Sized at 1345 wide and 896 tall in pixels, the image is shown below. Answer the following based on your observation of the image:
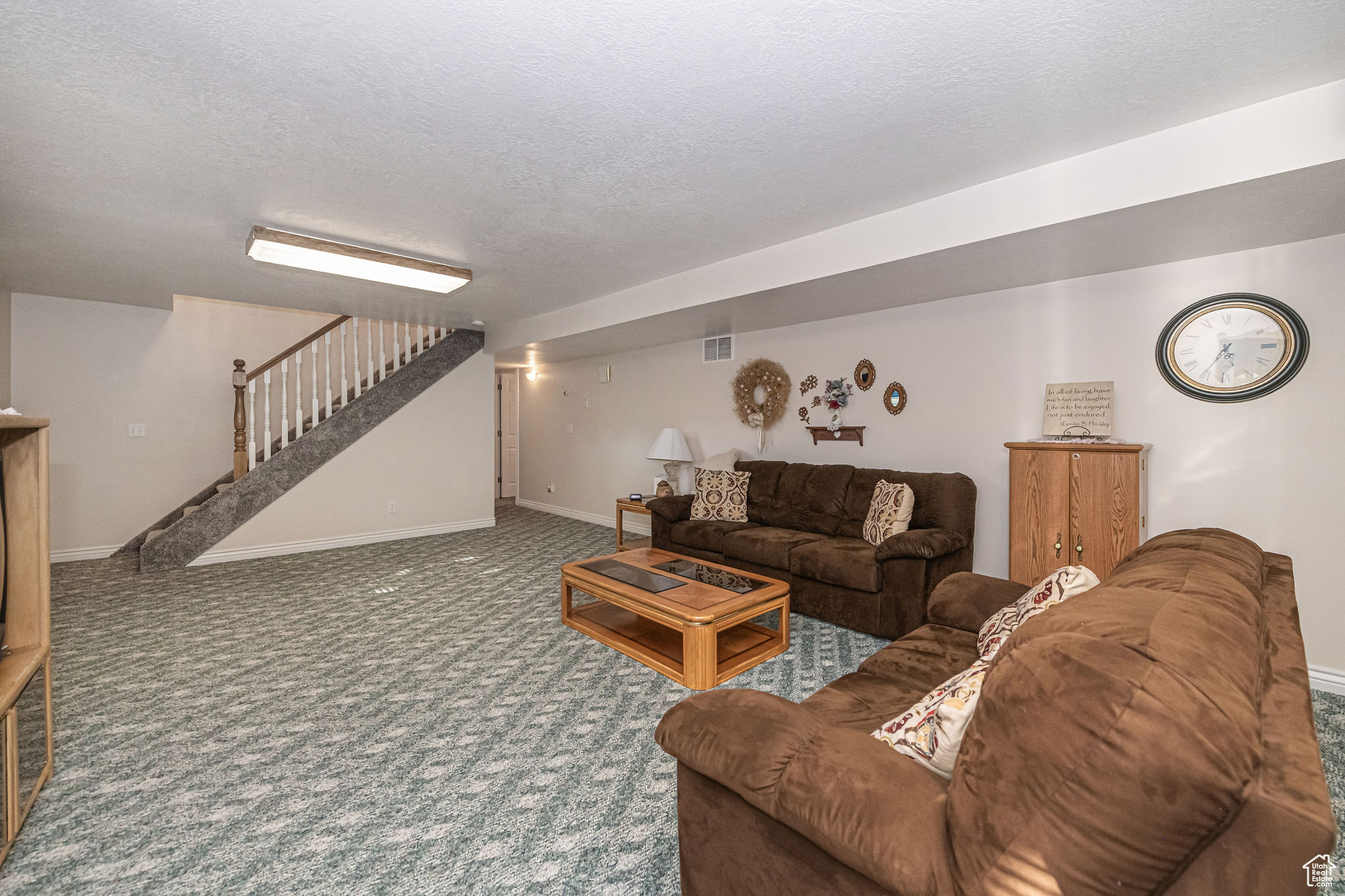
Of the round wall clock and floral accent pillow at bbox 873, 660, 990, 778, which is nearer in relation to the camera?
floral accent pillow at bbox 873, 660, 990, 778

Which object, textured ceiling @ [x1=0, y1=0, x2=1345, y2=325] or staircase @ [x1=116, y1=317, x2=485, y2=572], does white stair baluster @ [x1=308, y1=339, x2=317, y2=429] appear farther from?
textured ceiling @ [x1=0, y1=0, x2=1345, y2=325]

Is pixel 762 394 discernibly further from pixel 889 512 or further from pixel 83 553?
pixel 83 553

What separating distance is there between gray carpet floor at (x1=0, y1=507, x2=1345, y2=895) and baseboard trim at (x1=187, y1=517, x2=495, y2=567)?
1.05m

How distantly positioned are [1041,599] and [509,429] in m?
7.99

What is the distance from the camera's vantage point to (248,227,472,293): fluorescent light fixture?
3.29 metres

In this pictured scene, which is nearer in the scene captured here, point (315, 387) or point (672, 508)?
point (672, 508)

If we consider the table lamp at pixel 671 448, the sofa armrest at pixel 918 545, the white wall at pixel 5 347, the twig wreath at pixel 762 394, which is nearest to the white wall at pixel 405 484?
the white wall at pixel 5 347

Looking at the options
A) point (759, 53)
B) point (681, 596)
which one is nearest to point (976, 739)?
point (759, 53)

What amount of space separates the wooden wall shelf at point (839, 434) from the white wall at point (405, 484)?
388cm

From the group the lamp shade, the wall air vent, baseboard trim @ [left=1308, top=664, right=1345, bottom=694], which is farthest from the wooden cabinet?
the lamp shade

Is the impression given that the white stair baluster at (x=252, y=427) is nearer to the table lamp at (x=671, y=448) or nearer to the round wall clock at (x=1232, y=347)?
the table lamp at (x=671, y=448)

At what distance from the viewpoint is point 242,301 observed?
504cm

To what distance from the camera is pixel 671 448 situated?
5617mm

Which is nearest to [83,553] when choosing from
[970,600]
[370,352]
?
[370,352]
